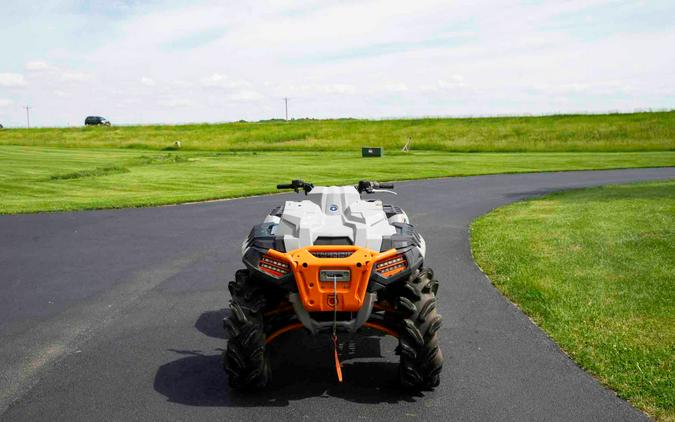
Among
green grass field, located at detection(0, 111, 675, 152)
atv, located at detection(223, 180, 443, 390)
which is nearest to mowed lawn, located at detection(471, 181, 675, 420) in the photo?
atv, located at detection(223, 180, 443, 390)

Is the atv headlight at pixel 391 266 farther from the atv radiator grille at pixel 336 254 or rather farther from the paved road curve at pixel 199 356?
the paved road curve at pixel 199 356

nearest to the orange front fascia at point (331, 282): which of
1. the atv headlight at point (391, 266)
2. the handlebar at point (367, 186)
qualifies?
the atv headlight at point (391, 266)

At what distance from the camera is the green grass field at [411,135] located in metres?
62.2

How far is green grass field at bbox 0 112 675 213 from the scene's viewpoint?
→ 1031 inches

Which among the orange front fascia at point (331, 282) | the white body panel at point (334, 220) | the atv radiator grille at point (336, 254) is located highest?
the white body panel at point (334, 220)

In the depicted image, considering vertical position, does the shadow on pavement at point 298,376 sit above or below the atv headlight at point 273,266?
below

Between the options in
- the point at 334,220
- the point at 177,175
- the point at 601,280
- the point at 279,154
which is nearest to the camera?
the point at 334,220

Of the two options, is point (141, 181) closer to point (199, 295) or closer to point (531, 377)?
point (199, 295)

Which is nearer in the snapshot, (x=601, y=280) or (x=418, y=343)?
(x=418, y=343)

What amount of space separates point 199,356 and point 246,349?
133 cm

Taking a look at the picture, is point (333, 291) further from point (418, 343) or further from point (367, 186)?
point (367, 186)

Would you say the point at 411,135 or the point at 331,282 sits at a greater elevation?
the point at 331,282

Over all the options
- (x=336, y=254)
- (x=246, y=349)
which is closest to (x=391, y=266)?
(x=336, y=254)

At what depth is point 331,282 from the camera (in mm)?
5594
